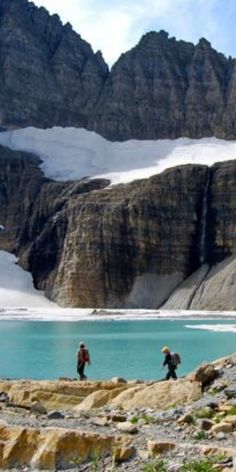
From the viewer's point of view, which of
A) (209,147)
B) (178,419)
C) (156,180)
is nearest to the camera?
(178,419)

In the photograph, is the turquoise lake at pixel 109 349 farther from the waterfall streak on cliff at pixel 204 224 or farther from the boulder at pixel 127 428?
the waterfall streak on cliff at pixel 204 224

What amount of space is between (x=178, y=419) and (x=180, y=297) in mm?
84503

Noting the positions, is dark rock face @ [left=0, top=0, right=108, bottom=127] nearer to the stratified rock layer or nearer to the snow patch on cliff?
the snow patch on cliff

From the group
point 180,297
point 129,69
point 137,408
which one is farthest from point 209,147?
point 137,408

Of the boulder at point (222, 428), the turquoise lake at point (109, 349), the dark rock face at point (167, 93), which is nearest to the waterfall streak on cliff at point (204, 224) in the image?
the dark rock face at point (167, 93)

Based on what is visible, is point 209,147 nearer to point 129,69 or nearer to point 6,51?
point 129,69

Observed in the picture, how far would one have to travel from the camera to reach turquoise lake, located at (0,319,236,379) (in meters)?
31.1

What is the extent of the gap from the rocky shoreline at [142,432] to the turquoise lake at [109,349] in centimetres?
1128

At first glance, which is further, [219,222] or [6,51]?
[6,51]

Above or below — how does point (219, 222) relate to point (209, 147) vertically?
below

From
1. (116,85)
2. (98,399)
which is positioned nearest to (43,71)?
(116,85)

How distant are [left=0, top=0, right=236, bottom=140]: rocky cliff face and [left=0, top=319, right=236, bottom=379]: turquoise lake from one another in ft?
277

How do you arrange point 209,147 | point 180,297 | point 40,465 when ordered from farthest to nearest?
point 209,147 → point 180,297 → point 40,465

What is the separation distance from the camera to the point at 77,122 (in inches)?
5906
